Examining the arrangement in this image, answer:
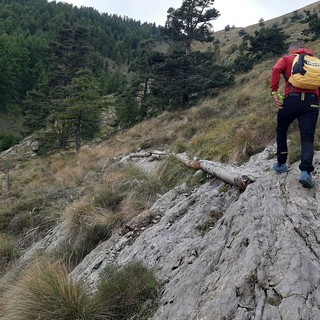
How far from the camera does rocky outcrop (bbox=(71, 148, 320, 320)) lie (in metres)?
2.75

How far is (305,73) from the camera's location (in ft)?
13.5

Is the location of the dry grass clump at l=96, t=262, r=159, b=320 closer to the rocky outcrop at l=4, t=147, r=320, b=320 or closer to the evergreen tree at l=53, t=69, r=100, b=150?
the rocky outcrop at l=4, t=147, r=320, b=320

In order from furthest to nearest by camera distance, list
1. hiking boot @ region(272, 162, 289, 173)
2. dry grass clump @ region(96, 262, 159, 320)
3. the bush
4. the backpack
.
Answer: the bush < hiking boot @ region(272, 162, 289, 173) < the backpack < dry grass clump @ region(96, 262, 159, 320)

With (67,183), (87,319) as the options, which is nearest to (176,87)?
(67,183)

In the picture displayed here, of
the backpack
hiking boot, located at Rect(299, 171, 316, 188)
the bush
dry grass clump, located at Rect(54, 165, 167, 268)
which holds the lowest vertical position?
the bush

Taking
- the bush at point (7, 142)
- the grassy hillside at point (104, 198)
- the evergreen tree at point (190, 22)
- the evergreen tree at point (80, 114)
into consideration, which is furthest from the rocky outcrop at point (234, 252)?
the bush at point (7, 142)

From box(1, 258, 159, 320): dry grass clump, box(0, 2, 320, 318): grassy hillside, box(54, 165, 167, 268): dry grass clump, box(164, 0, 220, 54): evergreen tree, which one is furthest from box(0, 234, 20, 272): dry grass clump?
box(164, 0, 220, 54): evergreen tree

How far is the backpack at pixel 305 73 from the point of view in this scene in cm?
410

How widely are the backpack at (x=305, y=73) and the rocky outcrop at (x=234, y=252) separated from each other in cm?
112

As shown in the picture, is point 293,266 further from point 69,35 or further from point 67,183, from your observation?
point 69,35

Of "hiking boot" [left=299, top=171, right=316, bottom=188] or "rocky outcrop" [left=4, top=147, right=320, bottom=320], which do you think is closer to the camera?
"rocky outcrop" [left=4, top=147, right=320, bottom=320]

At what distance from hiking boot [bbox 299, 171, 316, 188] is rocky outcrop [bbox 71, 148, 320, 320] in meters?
0.06

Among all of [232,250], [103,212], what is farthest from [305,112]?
[103,212]

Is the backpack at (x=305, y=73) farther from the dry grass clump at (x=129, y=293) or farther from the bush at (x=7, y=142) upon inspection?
the bush at (x=7, y=142)
